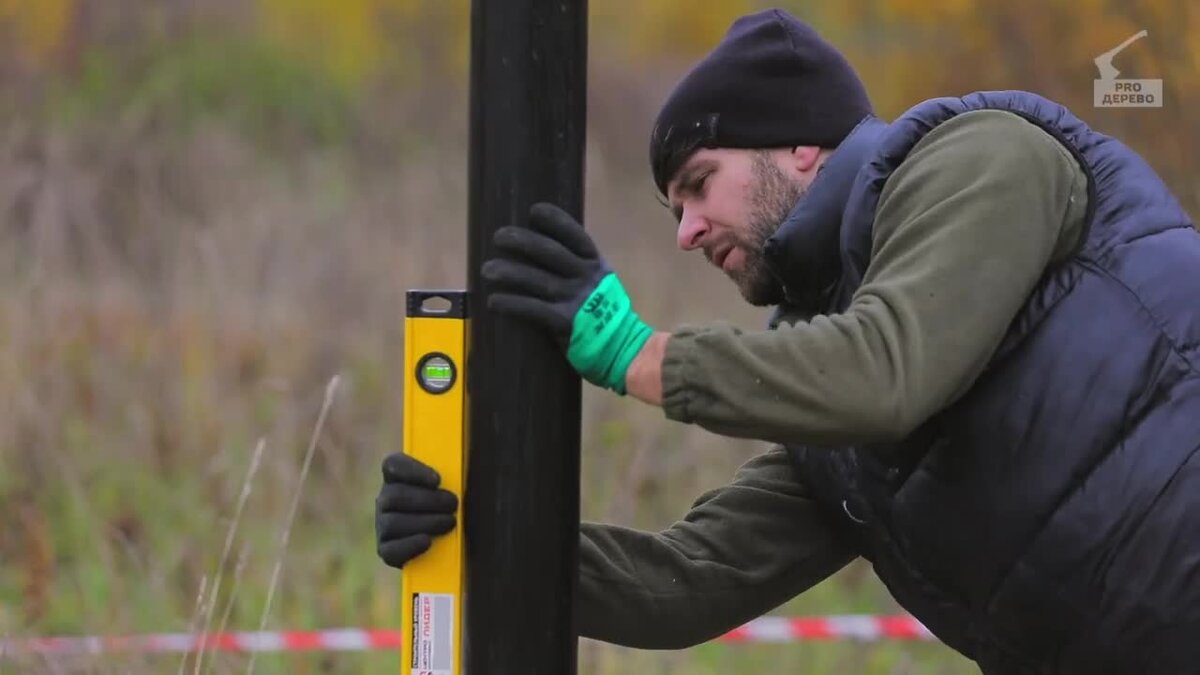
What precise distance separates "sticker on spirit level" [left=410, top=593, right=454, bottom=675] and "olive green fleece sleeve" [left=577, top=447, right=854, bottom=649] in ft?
1.94

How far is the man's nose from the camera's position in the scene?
2495mm

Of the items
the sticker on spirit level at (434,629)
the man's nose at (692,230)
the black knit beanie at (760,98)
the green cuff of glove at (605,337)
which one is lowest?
the sticker on spirit level at (434,629)

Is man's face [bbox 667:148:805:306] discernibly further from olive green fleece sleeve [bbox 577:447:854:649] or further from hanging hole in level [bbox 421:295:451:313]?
hanging hole in level [bbox 421:295:451:313]

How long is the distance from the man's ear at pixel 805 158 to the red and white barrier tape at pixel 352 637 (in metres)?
1.84

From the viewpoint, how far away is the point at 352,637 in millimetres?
4863

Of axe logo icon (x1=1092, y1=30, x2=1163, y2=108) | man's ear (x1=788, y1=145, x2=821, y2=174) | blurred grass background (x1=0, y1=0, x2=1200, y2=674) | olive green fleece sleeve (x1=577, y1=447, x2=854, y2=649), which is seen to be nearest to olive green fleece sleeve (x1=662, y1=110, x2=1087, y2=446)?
man's ear (x1=788, y1=145, x2=821, y2=174)

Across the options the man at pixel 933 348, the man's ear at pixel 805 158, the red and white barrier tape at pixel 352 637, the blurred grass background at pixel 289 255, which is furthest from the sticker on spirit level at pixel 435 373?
the blurred grass background at pixel 289 255

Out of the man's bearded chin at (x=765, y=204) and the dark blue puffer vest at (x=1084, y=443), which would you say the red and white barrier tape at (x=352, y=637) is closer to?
the man's bearded chin at (x=765, y=204)

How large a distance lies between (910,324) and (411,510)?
0.65 metres

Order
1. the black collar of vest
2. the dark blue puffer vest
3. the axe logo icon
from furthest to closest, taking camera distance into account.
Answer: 1. the axe logo icon
2. the black collar of vest
3. the dark blue puffer vest

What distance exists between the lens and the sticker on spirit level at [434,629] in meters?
1.91

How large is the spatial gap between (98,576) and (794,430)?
12.7 feet

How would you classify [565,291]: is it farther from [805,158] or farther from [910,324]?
[805,158]

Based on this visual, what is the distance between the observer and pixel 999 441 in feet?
6.80
